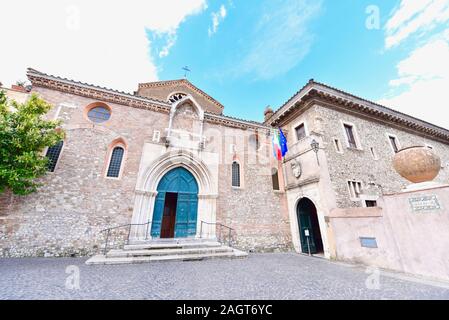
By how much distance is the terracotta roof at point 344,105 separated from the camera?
1006 centimetres

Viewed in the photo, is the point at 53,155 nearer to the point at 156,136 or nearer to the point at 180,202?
the point at 156,136

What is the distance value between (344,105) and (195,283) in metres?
12.5

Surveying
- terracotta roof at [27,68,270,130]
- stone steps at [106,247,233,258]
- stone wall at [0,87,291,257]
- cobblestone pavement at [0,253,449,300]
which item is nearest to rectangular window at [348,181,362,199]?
stone wall at [0,87,291,257]

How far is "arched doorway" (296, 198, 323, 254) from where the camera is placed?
29.9 ft

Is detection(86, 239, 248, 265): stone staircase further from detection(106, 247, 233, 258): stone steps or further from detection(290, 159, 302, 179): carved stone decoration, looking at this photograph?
detection(290, 159, 302, 179): carved stone decoration

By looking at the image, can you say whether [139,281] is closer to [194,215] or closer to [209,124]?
[194,215]

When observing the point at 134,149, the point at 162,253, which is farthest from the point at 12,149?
the point at 162,253

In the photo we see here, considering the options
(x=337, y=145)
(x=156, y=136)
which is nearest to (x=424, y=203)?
(x=337, y=145)

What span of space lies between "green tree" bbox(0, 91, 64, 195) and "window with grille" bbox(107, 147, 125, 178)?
2.24 metres

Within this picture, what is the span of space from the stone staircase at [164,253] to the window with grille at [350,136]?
29.9ft

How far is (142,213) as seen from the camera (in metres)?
7.88

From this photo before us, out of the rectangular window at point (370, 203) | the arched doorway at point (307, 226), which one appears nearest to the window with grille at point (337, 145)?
the rectangular window at point (370, 203)
